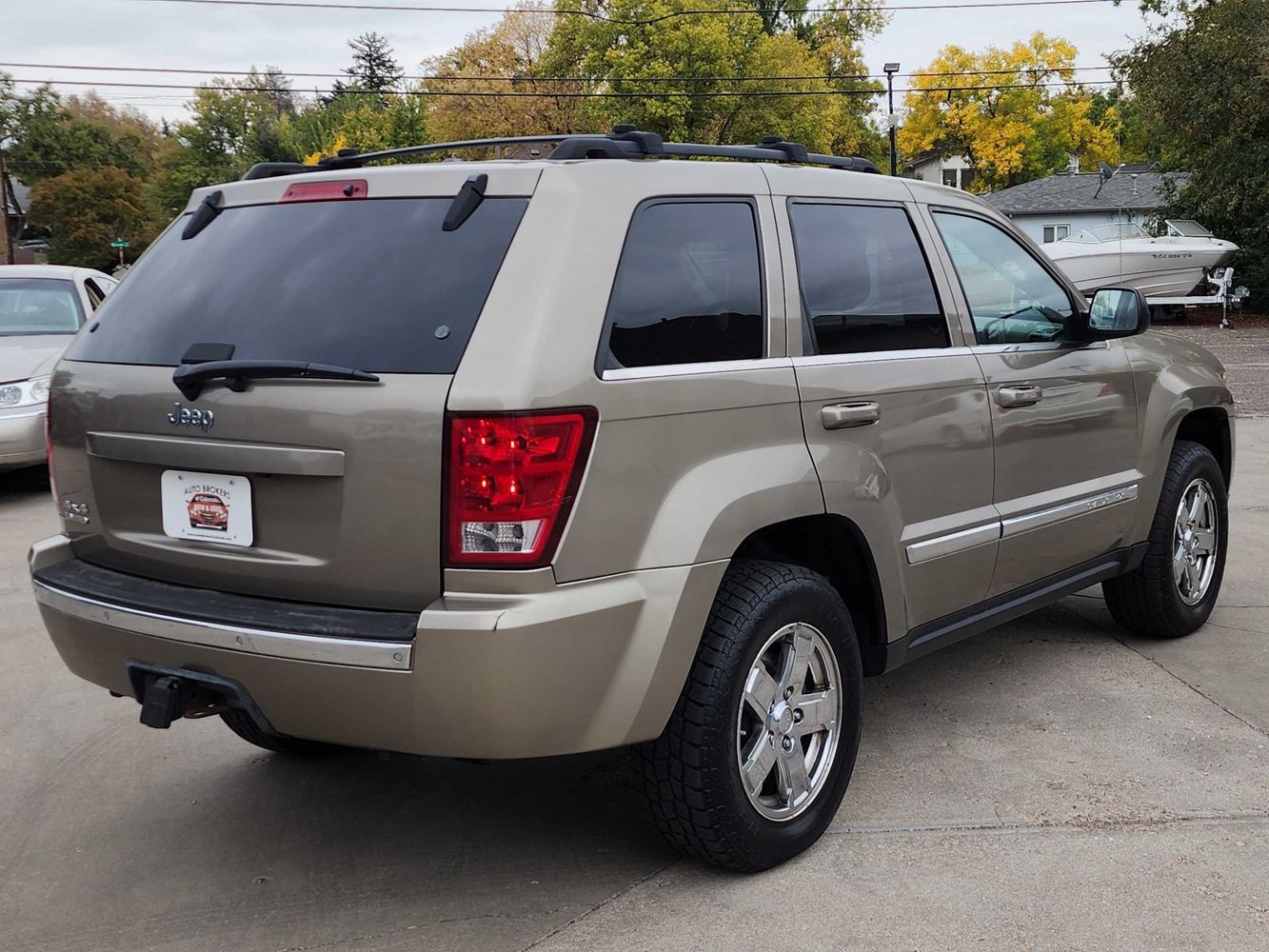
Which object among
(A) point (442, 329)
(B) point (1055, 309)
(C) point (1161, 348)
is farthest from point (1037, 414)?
(A) point (442, 329)

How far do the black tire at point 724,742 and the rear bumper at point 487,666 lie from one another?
0.10 metres

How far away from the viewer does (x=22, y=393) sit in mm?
9164

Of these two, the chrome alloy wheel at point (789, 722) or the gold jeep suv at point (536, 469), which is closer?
the gold jeep suv at point (536, 469)

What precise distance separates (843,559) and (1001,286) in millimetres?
1363

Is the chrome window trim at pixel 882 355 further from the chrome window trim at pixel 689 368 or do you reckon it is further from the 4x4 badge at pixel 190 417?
the 4x4 badge at pixel 190 417

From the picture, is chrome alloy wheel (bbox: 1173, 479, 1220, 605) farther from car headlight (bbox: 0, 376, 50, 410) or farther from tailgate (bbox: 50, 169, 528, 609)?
car headlight (bbox: 0, 376, 50, 410)

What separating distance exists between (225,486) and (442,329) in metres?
0.66

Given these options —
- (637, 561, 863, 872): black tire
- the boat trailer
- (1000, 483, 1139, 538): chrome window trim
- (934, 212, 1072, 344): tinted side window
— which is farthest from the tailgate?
the boat trailer

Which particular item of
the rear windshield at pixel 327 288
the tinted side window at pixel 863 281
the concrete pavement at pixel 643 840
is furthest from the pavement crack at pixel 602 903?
the tinted side window at pixel 863 281

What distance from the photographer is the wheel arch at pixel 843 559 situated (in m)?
3.35

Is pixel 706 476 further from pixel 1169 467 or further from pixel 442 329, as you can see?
pixel 1169 467

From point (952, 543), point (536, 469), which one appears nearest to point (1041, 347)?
point (952, 543)

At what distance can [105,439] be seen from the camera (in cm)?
310

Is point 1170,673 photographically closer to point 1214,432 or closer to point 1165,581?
point 1165,581
